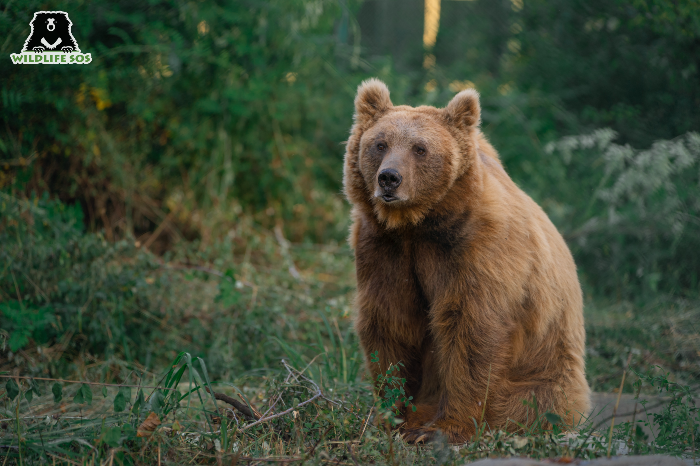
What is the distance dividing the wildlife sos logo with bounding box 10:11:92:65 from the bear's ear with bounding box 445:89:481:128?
3.71m

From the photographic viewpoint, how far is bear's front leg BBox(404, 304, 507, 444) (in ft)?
10.5

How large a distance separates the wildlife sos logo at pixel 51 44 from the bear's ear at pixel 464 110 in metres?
3.71

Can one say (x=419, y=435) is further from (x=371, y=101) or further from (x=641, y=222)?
(x=641, y=222)

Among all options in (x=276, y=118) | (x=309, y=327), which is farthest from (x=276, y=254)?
(x=309, y=327)

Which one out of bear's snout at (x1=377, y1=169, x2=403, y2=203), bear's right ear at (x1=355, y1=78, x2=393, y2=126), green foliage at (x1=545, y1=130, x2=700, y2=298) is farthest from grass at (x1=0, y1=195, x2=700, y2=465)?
bear's right ear at (x1=355, y1=78, x2=393, y2=126)

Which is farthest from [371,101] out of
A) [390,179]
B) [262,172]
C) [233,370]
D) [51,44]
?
[262,172]

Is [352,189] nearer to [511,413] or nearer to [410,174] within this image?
[410,174]

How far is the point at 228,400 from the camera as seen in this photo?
3131mm

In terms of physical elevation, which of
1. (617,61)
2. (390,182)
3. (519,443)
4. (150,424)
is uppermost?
(617,61)

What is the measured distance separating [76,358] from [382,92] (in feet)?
9.70

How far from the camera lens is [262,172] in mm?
7414

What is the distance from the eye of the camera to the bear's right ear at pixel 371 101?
3688 millimetres

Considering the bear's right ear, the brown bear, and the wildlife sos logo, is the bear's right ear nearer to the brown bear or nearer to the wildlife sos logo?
the brown bear

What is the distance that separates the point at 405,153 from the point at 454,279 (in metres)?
0.74
